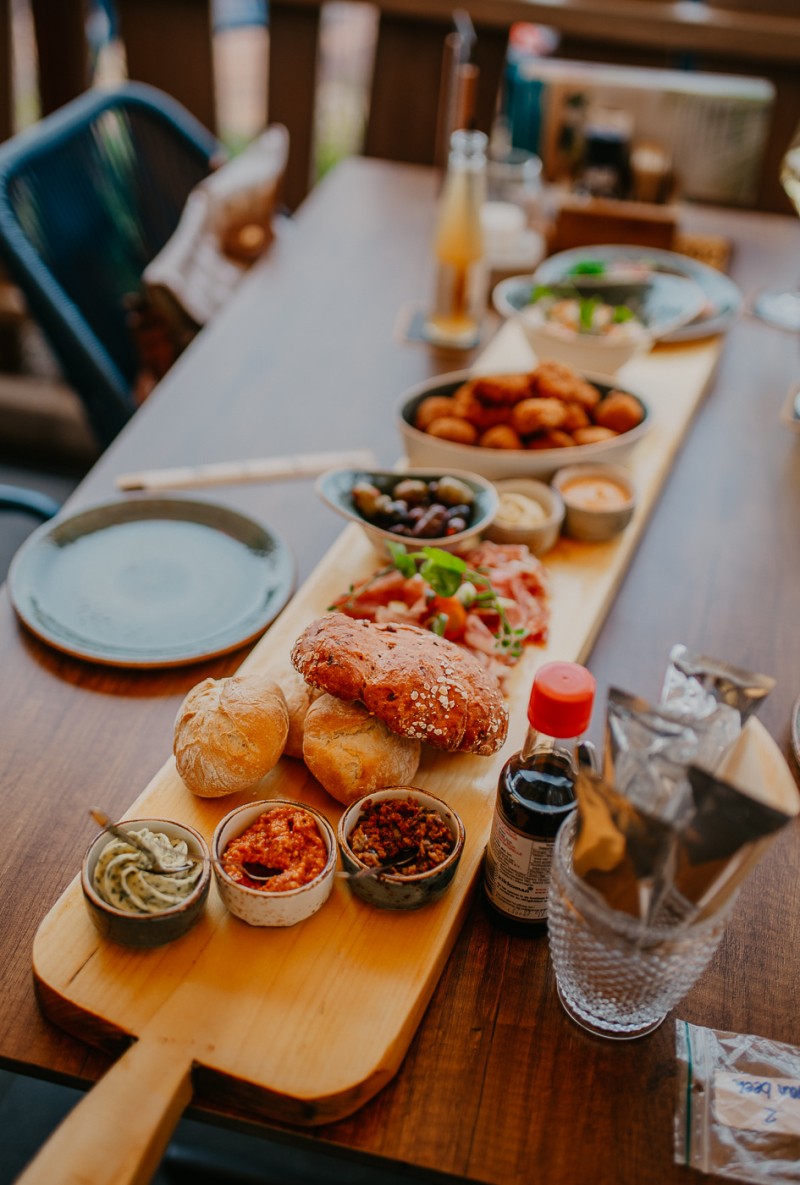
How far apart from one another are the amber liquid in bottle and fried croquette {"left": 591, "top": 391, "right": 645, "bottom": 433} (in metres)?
0.85

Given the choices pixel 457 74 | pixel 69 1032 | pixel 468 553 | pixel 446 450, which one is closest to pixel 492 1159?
pixel 69 1032

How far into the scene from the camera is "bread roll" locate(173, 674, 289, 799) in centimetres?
107

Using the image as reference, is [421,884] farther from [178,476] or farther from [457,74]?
[457,74]

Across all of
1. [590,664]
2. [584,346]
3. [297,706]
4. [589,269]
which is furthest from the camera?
[589,269]

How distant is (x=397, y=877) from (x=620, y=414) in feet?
3.21

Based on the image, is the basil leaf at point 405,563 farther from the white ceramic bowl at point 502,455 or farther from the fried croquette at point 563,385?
the fried croquette at point 563,385

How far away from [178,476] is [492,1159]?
3.72 ft

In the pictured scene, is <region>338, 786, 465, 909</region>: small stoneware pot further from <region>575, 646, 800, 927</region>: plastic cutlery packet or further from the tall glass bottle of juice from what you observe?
the tall glass bottle of juice

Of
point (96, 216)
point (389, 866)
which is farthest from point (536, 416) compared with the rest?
point (96, 216)

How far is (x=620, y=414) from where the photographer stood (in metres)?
1.69

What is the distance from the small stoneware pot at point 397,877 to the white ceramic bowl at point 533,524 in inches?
22.2

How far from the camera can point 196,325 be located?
90.8 inches

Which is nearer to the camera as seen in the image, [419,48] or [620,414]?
[620,414]

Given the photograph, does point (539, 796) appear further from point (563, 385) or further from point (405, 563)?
point (563, 385)
